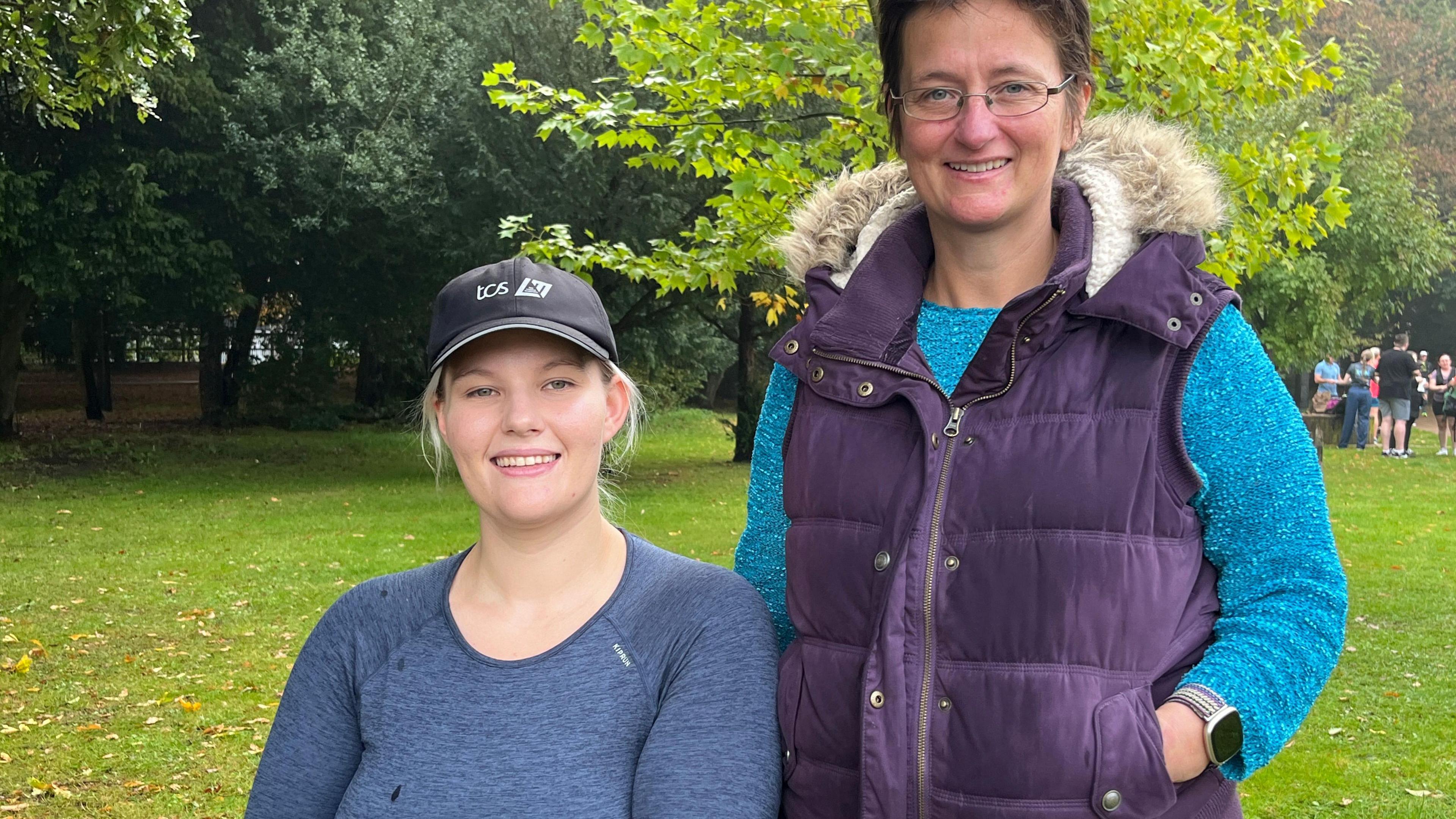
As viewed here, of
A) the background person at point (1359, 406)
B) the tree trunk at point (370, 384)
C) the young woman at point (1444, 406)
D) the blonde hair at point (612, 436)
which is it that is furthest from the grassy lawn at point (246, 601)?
the tree trunk at point (370, 384)

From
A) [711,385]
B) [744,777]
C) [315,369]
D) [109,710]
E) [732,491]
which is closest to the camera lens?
[744,777]

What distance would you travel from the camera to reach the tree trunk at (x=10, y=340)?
831 inches

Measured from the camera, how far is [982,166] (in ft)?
7.12

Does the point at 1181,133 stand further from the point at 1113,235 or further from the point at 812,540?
the point at 812,540

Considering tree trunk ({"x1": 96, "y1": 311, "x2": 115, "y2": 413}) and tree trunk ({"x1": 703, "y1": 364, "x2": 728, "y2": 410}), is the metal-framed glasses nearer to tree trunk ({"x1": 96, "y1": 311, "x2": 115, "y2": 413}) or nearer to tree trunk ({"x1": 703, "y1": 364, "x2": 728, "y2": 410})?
tree trunk ({"x1": 96, "y1": 311, "x2": 115, "y2": 413})

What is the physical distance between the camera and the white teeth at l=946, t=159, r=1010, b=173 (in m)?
2.17

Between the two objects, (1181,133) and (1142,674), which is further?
(1181,133)

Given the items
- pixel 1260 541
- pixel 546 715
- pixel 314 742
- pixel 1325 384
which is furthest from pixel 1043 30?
pixel 1325 384

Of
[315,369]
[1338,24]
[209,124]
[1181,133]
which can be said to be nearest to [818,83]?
[1181,133]

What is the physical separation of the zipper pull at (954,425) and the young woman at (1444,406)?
78.9 feet

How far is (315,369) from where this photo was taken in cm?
2772

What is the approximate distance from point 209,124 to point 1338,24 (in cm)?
3490

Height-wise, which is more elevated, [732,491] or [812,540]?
[812,540]

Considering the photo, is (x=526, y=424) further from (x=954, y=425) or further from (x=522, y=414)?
(x=954, y=425)
